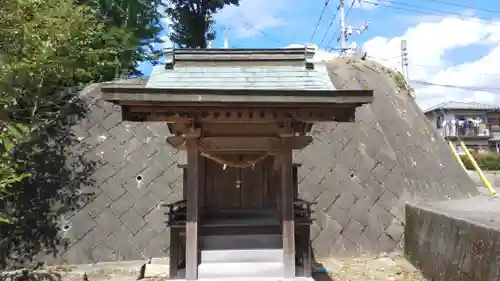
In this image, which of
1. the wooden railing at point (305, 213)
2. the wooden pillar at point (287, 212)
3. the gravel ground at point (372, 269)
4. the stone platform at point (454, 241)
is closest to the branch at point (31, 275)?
the wooden pillar at point (287, 212)

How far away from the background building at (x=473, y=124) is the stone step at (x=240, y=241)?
1462 inches

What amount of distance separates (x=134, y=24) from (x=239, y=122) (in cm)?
1218

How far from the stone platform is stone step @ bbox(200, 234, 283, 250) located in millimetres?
3067

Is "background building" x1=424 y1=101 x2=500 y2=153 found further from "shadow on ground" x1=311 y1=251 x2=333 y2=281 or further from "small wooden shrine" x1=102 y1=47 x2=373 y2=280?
"small wooden shrine" x1=102 y1=47 x2=373 y2=280

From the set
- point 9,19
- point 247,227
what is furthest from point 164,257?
point 9,19

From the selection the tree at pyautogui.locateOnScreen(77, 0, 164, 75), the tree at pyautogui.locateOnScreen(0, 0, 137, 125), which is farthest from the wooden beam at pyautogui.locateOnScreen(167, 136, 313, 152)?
the tree at pyautogui.locateOnScreen(77, 0, 164, 75)

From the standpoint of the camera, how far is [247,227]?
20.1 feet

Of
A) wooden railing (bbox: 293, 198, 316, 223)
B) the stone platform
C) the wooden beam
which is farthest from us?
wooden railing (bbox: 293, 198, 316, 223)

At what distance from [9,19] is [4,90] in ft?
4.03

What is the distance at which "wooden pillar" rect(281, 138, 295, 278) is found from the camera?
5.72 meters

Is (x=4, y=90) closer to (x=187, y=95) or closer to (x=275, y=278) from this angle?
(x=187, y=95)

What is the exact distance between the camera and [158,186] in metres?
9.85

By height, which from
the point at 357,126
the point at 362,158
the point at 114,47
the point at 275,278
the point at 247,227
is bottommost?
the point at 275,278

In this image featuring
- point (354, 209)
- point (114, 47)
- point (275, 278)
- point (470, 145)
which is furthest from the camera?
point (470, 145)
